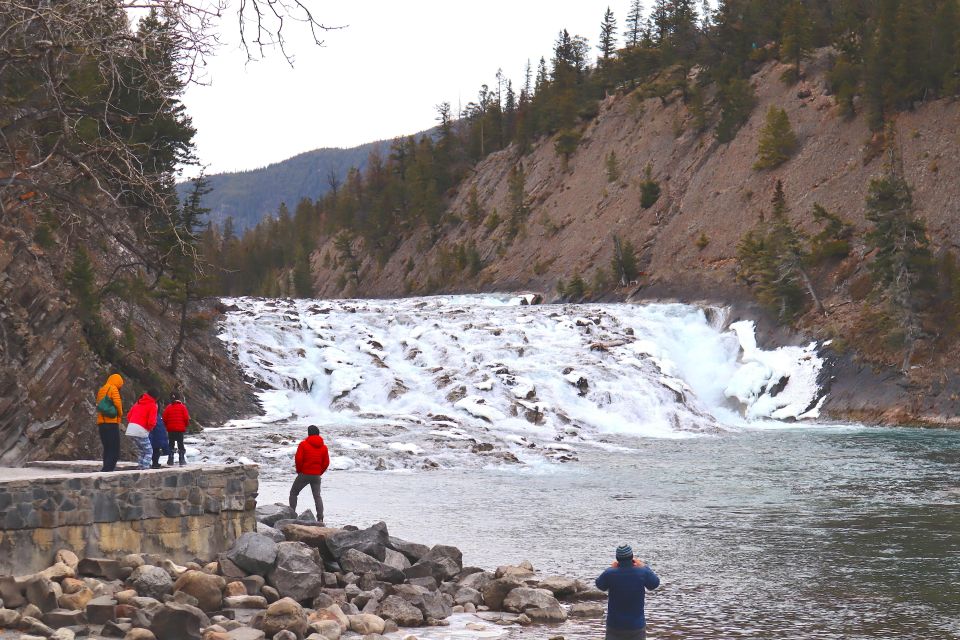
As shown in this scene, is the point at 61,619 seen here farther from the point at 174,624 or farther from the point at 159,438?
the point at 159,438

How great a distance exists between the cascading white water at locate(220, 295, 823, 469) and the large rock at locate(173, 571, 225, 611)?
16428mm

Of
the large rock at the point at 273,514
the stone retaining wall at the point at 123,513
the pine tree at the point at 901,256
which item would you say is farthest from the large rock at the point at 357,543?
the pine tree at the point at 901,256

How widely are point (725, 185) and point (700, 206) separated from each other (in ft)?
6.74

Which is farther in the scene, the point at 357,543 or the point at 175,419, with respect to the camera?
the point at 175,419

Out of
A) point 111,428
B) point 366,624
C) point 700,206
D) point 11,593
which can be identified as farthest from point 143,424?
point 700,206

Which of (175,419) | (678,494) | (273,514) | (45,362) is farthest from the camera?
(45,362)

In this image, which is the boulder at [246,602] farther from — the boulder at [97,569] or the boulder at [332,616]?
the boulder at [97,569]

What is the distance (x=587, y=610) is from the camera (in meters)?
13.1

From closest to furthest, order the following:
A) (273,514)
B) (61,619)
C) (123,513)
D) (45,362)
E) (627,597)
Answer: (627,597), (61,619), (123,513), (273,514), (45,362)

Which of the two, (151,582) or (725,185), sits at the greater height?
(725,185)

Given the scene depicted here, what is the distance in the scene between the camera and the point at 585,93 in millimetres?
91125

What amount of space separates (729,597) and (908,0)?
52.3m

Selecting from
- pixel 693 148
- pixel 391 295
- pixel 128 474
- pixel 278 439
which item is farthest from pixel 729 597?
pixel 391 295

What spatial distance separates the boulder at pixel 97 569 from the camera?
459 inches
